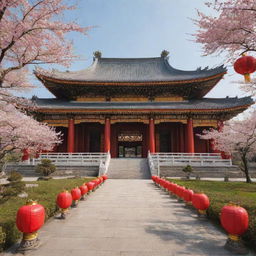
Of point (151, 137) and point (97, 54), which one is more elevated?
point (97, 54)

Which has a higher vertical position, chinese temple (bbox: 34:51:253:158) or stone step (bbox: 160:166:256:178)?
chinese temple (bbox: 34:51:253:158)

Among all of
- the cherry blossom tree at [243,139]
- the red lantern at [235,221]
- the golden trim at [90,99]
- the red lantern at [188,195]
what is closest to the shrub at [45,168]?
the golden trim at [90,99]

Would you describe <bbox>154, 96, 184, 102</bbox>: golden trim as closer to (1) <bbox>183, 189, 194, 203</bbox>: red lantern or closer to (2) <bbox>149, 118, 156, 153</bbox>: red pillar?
(2) <bbox>149, 118, 156, 153</bbox>: red pillar

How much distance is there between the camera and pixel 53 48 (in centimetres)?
590

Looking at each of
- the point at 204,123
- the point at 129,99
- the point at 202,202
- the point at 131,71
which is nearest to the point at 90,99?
the point at 129,99

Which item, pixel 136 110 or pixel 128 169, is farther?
pixel 136 110

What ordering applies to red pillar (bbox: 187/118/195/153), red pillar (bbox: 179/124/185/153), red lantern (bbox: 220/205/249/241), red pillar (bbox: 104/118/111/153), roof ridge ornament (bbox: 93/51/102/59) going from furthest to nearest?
roof ridge ornament (bbox: 93/51/102/59)
red pillar (bbox: 179/124/185/153)
red pillar (bbox: 187/118/195/153)
red pillar (bbox: 104/118/111/153)
red lantern (bbox: 220/205/249/241)

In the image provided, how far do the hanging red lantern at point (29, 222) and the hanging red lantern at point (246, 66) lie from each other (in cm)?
501

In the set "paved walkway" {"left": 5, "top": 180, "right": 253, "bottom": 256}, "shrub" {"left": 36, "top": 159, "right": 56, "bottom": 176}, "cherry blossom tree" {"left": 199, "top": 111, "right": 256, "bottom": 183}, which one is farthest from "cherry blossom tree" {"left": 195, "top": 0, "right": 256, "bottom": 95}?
"shrub" {"left": 36, "top": 159, "right": 56, "bottom": 176}

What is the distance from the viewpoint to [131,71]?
87.6 ft

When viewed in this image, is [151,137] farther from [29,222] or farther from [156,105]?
[29,222]

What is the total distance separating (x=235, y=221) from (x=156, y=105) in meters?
17.7

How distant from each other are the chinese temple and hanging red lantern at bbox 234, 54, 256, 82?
14.1m

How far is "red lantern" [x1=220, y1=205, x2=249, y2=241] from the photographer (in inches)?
123
